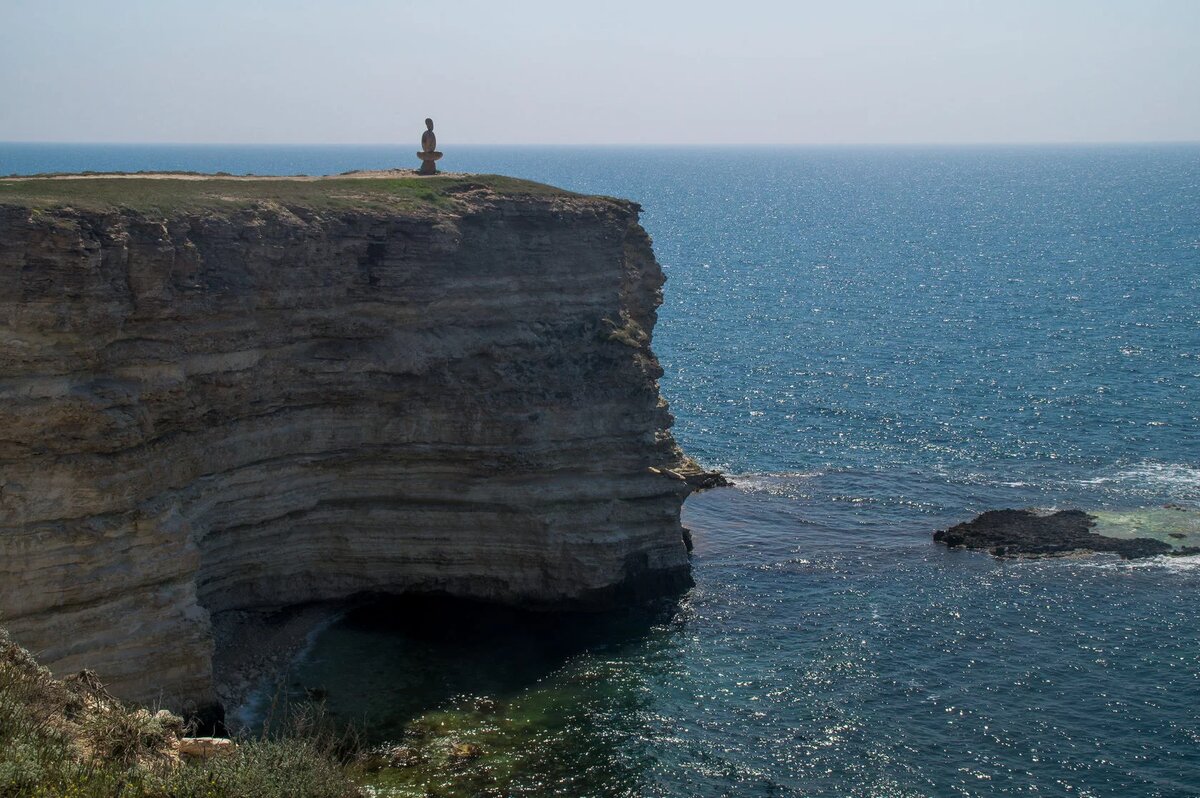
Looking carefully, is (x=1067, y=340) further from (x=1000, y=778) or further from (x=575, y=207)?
(x=1000, y=778)

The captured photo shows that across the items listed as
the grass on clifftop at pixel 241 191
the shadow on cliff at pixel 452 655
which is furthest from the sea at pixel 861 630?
the grass on clifftop at pixel 241 191

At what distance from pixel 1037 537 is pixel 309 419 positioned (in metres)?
27.5

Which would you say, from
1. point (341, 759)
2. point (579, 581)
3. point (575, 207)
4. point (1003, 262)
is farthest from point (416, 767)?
point (1003, 262)

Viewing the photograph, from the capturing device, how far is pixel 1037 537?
4794cm

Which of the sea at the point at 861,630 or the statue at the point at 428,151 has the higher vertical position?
the statue at the point at 428,151

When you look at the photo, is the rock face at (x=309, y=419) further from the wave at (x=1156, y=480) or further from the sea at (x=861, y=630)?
the wave at (x=1156, y=480)

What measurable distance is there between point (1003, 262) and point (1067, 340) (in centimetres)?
4707

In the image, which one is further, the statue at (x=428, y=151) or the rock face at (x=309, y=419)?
the statue at (x=428, y=151)

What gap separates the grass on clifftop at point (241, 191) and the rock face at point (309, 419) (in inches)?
19.7

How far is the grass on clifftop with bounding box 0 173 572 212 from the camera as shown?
3394 cm

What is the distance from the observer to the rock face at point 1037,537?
46.9 metres

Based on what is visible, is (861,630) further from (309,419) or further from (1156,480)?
(1156,480)

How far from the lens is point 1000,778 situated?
3117 centimetres

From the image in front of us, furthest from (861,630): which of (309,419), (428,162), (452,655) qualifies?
(428,162)
